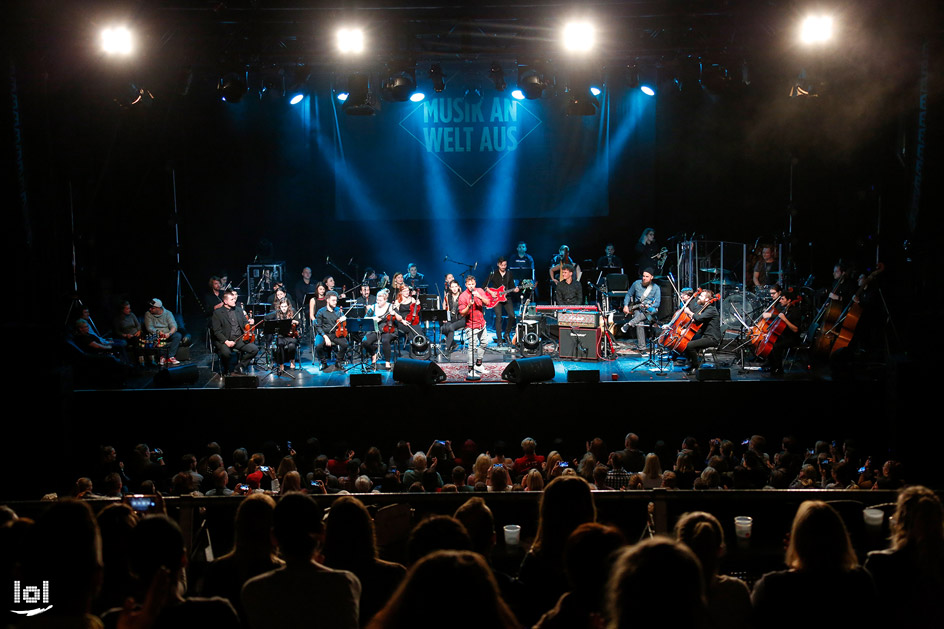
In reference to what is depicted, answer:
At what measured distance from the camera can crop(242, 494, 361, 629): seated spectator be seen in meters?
2.97

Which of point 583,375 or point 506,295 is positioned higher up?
point 506,295

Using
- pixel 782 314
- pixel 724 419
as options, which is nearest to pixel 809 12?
pixel 782 314

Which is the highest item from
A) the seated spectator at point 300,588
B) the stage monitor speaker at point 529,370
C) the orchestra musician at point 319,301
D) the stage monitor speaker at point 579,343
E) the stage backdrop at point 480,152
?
the stage backdrop at point 480,152

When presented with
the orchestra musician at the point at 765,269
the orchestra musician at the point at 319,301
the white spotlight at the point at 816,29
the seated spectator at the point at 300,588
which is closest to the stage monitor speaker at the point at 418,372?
the orchestra musician at the point at 319,301

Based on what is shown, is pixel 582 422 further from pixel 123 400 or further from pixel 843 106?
pixel 843 106

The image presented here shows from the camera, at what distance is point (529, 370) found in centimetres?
1114

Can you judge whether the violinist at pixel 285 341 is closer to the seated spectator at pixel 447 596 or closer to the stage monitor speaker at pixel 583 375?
the stage monitor speaker at pixel 583 375

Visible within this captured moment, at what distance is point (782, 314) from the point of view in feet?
39.1

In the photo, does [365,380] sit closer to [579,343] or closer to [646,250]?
[579,343]

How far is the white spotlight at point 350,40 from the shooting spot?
34.7ft

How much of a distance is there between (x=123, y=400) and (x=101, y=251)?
4.69 metres

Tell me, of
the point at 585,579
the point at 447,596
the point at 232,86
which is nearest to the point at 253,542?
the point at 585,579

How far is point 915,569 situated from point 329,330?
10.7 meters

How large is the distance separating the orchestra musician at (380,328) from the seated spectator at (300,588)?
32.0 feet
